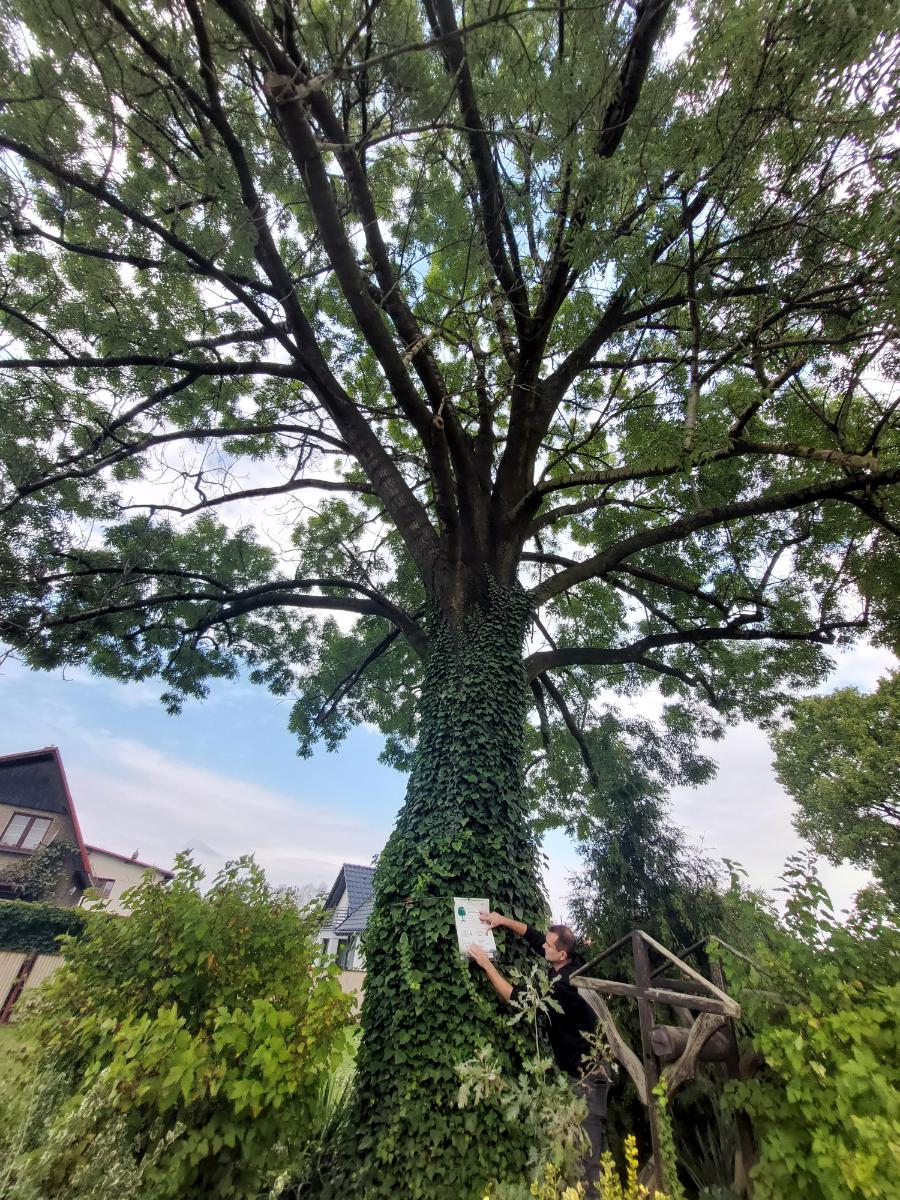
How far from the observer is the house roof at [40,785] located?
1856 cm

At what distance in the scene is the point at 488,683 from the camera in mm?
4117

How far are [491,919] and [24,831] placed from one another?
75.5 ft

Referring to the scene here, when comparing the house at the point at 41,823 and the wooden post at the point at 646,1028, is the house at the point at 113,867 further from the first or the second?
the wooden post at the point at 646,1028

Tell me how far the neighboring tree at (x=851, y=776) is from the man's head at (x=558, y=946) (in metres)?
12.8

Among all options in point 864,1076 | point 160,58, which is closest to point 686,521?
point 864,1076

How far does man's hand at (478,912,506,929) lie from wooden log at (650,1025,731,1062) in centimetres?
132

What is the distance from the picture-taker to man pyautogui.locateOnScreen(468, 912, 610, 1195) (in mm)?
2854

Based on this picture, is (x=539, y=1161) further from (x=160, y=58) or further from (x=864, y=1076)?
(x=160, y=58)

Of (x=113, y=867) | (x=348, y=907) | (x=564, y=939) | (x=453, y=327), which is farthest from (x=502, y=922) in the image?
(x=113, y=867)

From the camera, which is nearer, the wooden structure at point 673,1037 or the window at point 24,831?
the wooden structure at point 673,1037

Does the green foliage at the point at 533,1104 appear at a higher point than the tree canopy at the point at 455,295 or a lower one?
lower

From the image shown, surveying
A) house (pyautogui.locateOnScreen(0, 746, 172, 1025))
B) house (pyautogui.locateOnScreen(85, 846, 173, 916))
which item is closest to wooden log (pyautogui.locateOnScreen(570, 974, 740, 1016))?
house (pyautogui.locateOnScreen(0, 746, 172, 1025))

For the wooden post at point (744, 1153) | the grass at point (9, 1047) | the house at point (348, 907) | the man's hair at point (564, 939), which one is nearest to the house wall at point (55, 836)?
the house at point (348, 907)

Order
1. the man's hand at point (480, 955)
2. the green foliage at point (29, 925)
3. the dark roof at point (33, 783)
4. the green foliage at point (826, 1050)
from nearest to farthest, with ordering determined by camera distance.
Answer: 1. the green foliage at point (826, 1050)
2. the man's hand at point (480, 955)
3. the green foliage at point (29, 925)
4. the dark roof at point (33, 783)
